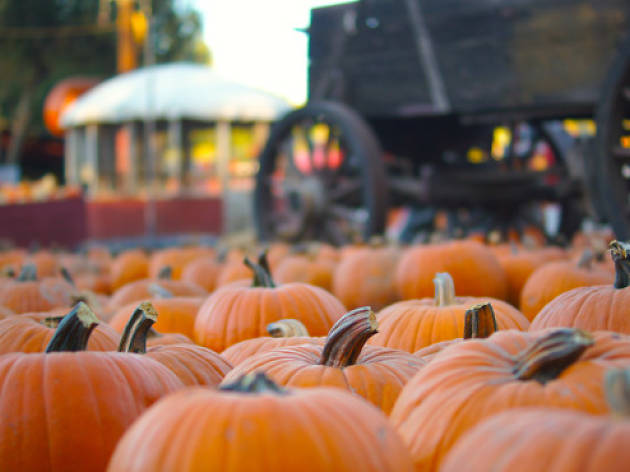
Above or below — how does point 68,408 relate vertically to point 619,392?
below

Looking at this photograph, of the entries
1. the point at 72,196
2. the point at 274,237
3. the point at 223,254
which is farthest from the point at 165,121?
the point at 223,254

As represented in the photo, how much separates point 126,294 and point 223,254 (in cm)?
197

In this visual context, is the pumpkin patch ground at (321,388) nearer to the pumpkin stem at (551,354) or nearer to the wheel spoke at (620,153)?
the pumpkin stem at (551,354)

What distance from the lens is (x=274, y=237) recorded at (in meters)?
7.83

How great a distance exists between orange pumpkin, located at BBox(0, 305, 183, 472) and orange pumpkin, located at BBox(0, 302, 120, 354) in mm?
460

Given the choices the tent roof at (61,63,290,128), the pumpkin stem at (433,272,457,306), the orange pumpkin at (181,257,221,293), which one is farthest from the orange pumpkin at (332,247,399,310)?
the tent roof at (61,63,290,128)

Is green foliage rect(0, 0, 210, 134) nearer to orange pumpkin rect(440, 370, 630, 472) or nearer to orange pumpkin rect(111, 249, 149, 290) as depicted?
orange pumpkin rect(111, 249, 149, 290)

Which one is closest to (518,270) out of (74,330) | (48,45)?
(74,330)

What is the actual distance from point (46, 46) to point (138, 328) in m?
29.6

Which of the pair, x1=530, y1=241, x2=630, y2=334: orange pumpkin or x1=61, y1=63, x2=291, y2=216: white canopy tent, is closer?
x1=530, y1=241, x2=630, y2=334: orange pumpkin

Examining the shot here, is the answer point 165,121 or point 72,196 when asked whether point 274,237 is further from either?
point 165,121

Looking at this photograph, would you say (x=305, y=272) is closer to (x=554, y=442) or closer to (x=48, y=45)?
(x=554, y=442)

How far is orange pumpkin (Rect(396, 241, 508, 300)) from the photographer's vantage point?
164 inches

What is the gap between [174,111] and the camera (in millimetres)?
19344
